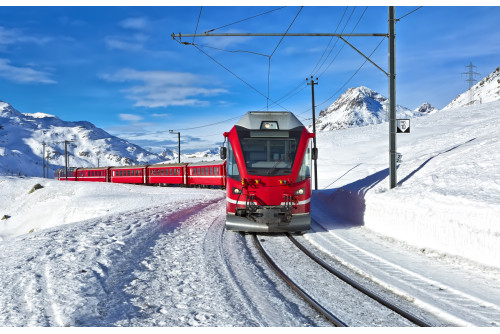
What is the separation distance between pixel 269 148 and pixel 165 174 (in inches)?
1205

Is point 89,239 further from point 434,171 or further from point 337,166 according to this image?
point 337,166

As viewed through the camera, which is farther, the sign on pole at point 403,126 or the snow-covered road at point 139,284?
the sign on pole at point 403,126

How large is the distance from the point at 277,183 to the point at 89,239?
17.2ft

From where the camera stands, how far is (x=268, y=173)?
34.6ft

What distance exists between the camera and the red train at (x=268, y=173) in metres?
10.5

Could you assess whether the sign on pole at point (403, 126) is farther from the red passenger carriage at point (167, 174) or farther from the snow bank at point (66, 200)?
the red passenger carriage at point (167, 174)

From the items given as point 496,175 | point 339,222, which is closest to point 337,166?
point 339,222

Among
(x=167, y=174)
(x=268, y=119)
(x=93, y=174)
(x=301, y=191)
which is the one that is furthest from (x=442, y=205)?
(x=93, y=174)

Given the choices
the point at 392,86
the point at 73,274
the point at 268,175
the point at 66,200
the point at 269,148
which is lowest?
the point at 66,200

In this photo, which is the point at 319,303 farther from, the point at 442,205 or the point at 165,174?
the point at 165,174

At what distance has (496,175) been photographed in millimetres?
10156

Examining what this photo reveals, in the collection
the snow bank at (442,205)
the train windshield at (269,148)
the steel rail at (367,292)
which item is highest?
the train windshield at (269,148)

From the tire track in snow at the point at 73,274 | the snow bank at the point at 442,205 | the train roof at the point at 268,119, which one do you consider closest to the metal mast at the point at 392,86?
the snow bank at the point at 442,205

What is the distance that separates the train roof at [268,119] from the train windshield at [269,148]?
241 millimetres
